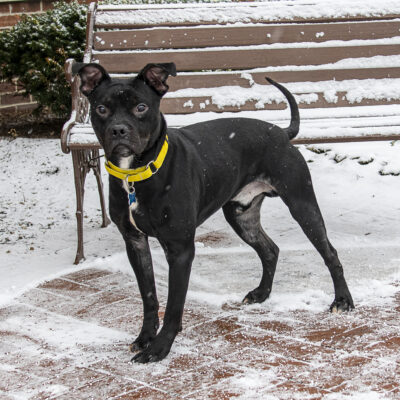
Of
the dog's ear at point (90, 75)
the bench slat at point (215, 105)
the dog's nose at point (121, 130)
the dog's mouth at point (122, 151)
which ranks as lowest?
the bench slat at point (215, 105)

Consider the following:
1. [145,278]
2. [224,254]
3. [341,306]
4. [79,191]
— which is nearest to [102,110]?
[145,278]

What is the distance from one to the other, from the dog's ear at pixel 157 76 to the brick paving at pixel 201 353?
54.5 inches

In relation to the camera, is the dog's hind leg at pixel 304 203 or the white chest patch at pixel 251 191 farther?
the white chest patch at pixel 251 191

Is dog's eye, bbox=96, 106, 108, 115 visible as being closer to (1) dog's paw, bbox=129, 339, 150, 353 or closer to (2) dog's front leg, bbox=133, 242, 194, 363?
(2) dog's front leg, bbox=133, 242, 194, 363

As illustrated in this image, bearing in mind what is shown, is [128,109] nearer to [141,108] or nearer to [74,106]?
[141,108]

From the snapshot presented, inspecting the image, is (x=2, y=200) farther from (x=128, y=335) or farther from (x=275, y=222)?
(x=128, y=335)

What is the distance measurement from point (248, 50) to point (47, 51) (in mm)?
2576

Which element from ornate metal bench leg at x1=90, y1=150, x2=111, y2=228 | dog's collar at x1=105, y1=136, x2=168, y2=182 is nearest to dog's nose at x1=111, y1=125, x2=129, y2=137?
dog's collar at x1=105, y1=136, x2=168, y2=182

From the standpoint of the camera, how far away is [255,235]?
16.9ft

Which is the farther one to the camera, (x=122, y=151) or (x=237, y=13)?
(x=237, y=13)

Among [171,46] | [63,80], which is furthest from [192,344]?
[63,80]

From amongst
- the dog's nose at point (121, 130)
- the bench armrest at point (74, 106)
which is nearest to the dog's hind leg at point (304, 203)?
the dog's nose at point (121, 130)

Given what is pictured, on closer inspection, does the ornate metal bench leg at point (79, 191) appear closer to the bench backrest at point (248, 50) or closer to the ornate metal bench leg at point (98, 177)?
the ornate metal bench leg at point (98, 177)

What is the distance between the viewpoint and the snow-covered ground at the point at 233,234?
545 centimetres
